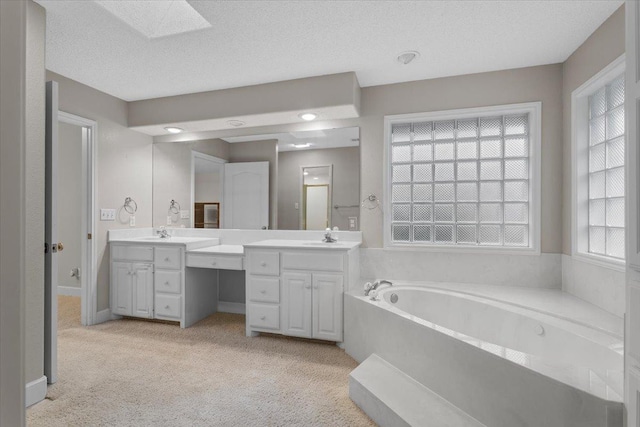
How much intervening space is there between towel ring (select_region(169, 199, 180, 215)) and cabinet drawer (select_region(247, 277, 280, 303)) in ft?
5.27

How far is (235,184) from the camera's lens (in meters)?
3.64

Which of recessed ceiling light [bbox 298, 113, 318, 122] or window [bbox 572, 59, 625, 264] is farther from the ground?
recessed ceiling light [bbox 298, 113, 318, 122]

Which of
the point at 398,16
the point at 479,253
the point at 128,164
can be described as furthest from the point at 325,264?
the point at 128,164

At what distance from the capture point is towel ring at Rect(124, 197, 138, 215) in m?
3.66

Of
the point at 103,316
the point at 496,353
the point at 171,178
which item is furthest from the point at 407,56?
the point at 103,316

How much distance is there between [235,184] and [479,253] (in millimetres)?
2561

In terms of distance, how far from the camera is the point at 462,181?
3.04 metres

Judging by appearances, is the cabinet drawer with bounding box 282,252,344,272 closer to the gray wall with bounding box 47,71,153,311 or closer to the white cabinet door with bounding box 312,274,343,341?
the white cabinet door with bounding box 312,274,343,341

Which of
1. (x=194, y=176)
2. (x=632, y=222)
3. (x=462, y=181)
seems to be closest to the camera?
(x=632, y=222)

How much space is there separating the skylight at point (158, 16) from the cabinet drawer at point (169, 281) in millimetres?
2101

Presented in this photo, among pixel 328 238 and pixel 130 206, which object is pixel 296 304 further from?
pixel 130 206

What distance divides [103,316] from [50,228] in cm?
169

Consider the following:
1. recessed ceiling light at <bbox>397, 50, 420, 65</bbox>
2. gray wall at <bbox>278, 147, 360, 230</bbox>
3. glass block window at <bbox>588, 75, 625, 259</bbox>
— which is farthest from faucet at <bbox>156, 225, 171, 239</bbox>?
glass block window at <bbox>588, 75, 625, 259</bbox>

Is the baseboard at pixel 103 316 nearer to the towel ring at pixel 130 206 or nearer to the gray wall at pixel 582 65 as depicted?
the towel ring at pixel 130 206
